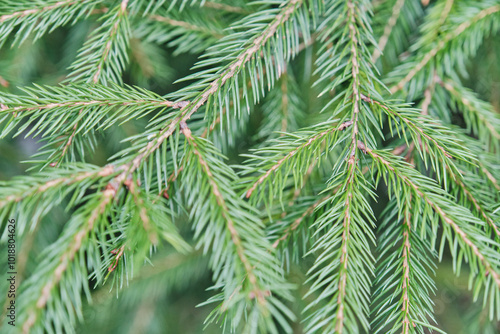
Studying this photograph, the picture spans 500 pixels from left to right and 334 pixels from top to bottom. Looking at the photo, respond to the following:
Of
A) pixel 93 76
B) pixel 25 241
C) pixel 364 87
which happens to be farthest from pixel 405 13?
pixel 25 241

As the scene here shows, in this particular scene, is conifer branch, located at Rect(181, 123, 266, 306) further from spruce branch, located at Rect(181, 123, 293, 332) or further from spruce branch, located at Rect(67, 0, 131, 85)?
spruce branch, located at Rect(67, 0, 131, 85)

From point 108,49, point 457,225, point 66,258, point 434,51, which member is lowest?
point 457,225

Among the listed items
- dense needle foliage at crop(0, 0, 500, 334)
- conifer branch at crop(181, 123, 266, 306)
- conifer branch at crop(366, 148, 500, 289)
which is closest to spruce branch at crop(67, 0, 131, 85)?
dense needle foliage at crop(0, 0, 500, 334)

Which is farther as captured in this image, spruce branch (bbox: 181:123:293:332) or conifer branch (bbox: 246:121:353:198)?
conifer branch (bbox: 246:121:353:198)

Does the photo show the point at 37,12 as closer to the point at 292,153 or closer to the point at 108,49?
the point at 108,49

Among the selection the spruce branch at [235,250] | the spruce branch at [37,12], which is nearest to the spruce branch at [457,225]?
the spruce branch at [235,250]

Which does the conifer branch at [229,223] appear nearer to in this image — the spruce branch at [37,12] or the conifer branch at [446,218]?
the conifer branch at [446,218]

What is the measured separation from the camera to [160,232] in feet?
1.30

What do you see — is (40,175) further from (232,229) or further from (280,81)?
(280,81)

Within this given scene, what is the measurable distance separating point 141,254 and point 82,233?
74mm

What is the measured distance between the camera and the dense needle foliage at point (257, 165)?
16.8 inches

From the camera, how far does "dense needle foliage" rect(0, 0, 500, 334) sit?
43 cm

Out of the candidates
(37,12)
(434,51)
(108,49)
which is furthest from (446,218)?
(37,12)

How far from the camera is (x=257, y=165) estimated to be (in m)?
0.53
